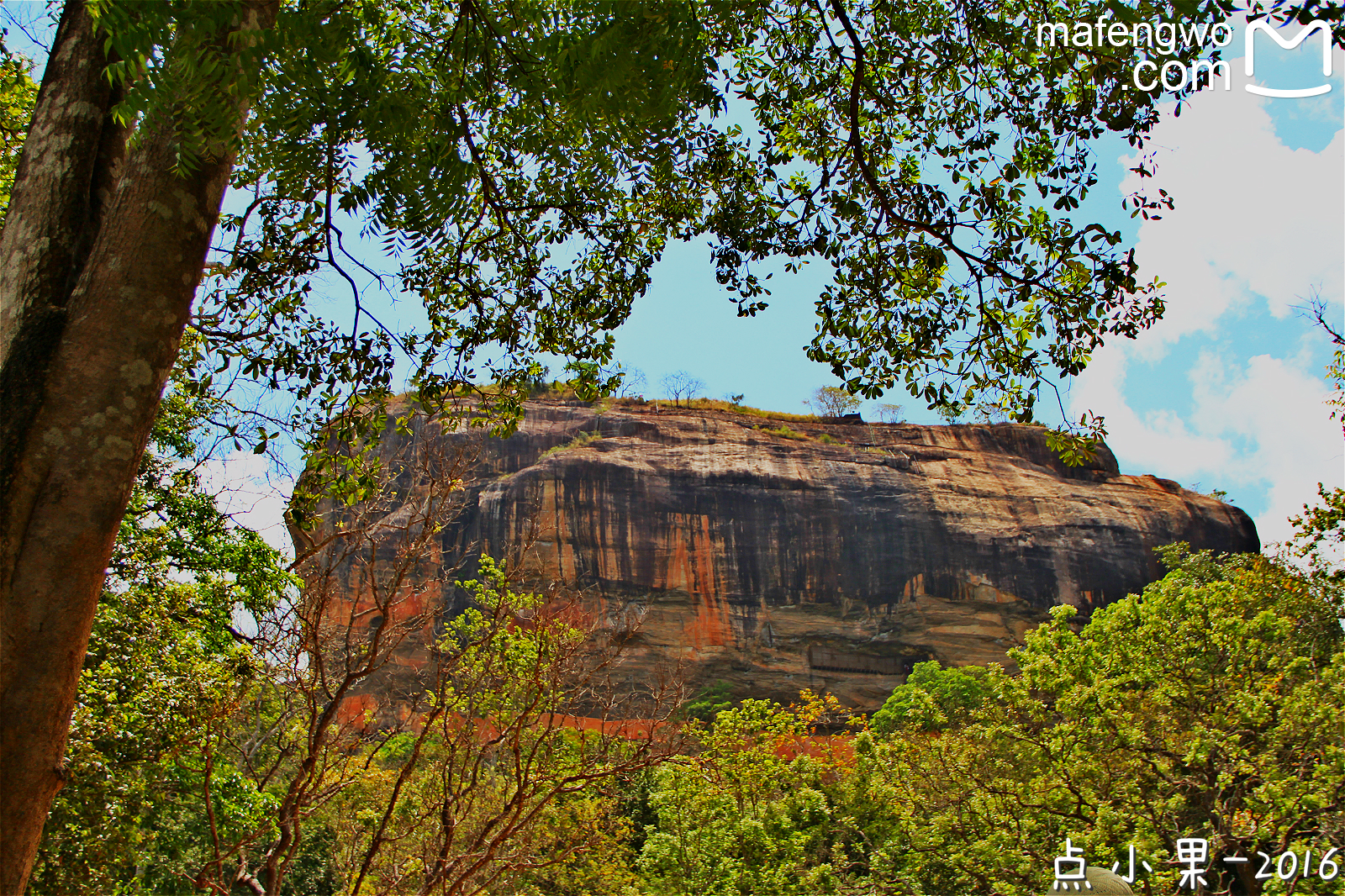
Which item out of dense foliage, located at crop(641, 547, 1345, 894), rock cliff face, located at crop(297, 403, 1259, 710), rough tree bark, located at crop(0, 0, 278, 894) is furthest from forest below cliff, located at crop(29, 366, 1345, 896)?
rock cliff face, located at crop(297, 403, 1259, 710)

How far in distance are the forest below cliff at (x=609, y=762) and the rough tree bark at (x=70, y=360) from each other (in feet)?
12.7

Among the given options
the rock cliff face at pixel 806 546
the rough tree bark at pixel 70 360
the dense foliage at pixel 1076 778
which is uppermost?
the rock cliff face at pixel 806 546

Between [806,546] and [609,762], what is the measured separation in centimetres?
2497

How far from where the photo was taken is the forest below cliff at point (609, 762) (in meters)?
7.08

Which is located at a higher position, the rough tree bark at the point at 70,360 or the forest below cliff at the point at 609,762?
the rough tree bark at the point at 70,360

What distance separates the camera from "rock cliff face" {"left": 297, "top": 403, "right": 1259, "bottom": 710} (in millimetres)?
36719

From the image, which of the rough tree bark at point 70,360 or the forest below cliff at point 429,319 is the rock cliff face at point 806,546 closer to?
the forest below cliff at point 429,319

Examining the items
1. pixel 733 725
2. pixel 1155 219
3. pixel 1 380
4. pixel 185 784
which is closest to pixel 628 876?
pixel 733 725

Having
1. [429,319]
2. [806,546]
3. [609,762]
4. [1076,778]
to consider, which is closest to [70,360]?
[429,319]

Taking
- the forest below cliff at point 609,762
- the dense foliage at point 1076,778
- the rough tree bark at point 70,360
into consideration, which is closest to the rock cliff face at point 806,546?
the forest below cliff at point 609,762

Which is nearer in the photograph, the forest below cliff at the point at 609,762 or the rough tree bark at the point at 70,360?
the rough tree bark at the point at 70,360

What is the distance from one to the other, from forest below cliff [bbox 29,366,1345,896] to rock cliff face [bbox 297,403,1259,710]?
53.0 ft

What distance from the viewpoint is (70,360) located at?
1.76 m

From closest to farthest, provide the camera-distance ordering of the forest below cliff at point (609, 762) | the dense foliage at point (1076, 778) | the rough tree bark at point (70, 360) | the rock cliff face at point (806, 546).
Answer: the rough tree bark at point (70, 360)
the forest below cliff at point (609, 762)
the dense foliage at point (1076, 778)
the rock cliff face at point (806, 546)
